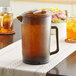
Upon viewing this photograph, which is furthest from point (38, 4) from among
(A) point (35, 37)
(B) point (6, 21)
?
(A) point (35, 37)

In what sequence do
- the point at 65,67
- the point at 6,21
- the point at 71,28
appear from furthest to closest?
the point at 6,21
the point at 71,28
the point at 65,67

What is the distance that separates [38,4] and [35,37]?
3.40 m

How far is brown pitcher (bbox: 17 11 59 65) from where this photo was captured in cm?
126

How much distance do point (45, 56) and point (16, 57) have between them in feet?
0.62

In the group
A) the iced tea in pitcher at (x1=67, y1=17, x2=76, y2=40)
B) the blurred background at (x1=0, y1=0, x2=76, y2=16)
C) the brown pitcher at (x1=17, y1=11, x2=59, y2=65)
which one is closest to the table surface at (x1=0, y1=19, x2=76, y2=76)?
the brown pitcher at (x1=17, y1=11, x2=59, y2=65)

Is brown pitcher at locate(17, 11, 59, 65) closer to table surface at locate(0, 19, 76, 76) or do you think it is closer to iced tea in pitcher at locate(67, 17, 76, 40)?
table surface at locate(0, 19, 76, 76)

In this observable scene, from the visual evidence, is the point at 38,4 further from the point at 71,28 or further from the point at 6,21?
the point at 71,28

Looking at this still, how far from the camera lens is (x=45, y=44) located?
1.29 meters

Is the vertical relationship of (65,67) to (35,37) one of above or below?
below

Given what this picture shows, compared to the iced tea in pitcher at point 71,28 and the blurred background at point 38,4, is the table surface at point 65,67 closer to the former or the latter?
the iced tea in pitcher at point 71,28

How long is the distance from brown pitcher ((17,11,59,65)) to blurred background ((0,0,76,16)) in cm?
309

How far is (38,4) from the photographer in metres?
4.62

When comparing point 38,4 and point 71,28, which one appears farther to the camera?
point 38,4

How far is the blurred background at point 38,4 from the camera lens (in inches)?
174
